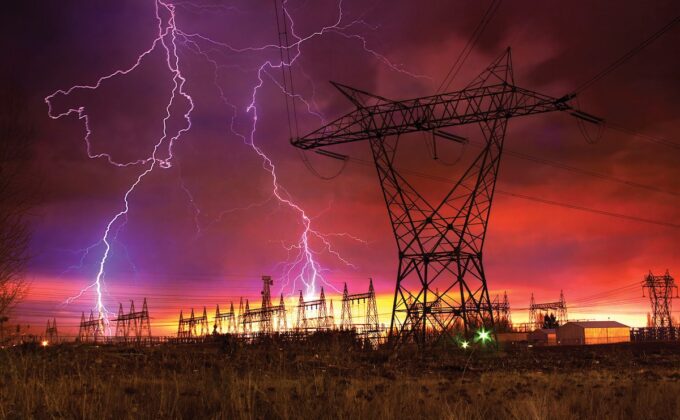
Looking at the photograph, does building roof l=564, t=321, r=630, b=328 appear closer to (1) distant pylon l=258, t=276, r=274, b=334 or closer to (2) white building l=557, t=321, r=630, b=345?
(2) white building l=557, t=321, r=630, b=345

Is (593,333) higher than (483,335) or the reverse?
the reverse

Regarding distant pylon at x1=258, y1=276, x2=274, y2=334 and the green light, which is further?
distant pylon at x1=258, y1=276, x2=274, y2=334

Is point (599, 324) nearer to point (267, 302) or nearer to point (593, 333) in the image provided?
point (593, 333)

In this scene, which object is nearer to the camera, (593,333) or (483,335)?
(483,335)

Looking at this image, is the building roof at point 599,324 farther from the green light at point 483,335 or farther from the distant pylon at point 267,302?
the green light at point 483,335

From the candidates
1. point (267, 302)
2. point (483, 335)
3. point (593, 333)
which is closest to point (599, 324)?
point (593, 333)

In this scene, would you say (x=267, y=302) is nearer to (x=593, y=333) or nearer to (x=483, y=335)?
(x=593, y=333)

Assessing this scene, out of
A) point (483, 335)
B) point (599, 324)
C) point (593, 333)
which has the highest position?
point (483, 335)

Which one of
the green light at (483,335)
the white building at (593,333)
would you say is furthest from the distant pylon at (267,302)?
the green light at (483,335)

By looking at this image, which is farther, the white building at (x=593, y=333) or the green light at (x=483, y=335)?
the white building at (x=593, y=333)

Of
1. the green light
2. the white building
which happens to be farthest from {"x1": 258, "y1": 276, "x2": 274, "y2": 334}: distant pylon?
the green light

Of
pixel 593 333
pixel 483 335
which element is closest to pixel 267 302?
pixel 593 333

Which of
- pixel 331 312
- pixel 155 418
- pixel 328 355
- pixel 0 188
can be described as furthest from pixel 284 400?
pixel 331 312
